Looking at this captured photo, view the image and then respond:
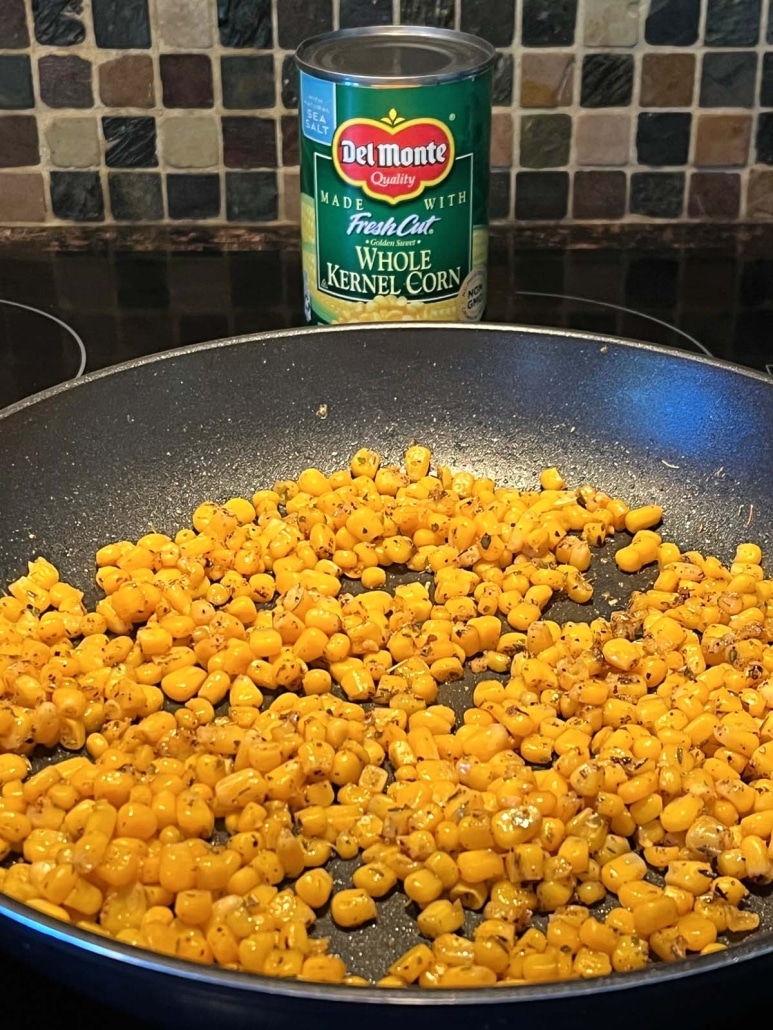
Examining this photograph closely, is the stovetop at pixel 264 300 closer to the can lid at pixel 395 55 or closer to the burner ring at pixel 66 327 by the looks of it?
the burner ring at pixel 66 327

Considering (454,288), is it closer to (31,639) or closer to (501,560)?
(501,560)

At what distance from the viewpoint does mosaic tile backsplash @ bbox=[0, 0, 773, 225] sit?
1.45 m

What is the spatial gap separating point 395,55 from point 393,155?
0.46 ft

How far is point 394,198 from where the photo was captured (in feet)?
3.66

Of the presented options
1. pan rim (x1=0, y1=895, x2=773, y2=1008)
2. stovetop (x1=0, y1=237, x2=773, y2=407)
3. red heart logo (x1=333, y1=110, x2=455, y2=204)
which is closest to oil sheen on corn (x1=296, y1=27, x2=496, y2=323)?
red heart logo (x1=333, y1=110, x2=455, y2=204)

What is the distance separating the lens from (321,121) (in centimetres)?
110

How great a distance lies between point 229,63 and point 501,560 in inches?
28.6

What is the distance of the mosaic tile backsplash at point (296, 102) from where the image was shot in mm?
1452

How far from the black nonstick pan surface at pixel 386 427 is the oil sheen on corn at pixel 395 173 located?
38mm

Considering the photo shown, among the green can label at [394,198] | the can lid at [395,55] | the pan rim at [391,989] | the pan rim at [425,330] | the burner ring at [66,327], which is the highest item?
the can lid at [395,55]

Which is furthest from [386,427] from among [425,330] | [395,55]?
[395,55]

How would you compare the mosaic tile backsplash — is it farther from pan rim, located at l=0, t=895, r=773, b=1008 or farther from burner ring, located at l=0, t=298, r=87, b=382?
pan rim, located at l=0, t=895, r=773, b=1008

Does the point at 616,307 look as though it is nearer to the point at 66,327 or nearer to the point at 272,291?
the point at 272,291

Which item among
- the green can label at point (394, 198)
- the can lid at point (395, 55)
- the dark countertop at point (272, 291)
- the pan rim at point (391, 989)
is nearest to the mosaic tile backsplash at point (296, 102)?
the dark countertop at point (272, 291)
